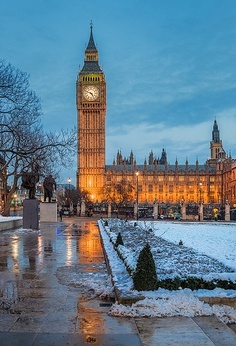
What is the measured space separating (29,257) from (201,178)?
122m

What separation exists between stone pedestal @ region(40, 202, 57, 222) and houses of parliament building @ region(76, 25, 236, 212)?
81.5 metres

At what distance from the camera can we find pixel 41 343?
455cm

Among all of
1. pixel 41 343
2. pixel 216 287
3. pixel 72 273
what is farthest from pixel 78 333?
pixel 72 273

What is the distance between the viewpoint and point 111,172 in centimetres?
12606

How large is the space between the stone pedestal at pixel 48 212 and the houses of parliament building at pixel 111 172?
81.5 metres

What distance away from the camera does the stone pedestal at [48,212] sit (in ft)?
113

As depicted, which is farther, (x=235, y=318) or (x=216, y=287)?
(x=216, y=287)

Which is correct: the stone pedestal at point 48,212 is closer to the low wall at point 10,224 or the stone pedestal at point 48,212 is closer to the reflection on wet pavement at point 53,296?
the low wall at point 10,224

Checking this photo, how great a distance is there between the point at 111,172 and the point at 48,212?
91.8 meters

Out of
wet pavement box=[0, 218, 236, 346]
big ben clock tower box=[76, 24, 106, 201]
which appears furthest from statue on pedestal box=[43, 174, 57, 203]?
big ben clock tower box=[76, 24, 106, 201]

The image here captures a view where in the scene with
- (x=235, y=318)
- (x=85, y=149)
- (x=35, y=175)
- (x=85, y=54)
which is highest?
(x=85, y=54)

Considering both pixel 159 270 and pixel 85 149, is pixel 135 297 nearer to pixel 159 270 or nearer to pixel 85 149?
pixel 159 270

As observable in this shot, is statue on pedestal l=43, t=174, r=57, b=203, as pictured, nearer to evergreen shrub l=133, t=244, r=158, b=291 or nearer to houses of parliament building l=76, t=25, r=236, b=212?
evergreen shrub l=133, t=244, r=158, b=291

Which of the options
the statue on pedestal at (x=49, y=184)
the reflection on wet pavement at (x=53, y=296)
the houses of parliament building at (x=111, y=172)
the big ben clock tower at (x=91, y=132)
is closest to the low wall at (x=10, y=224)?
the statue on pedestal at (x=49, y=184)
